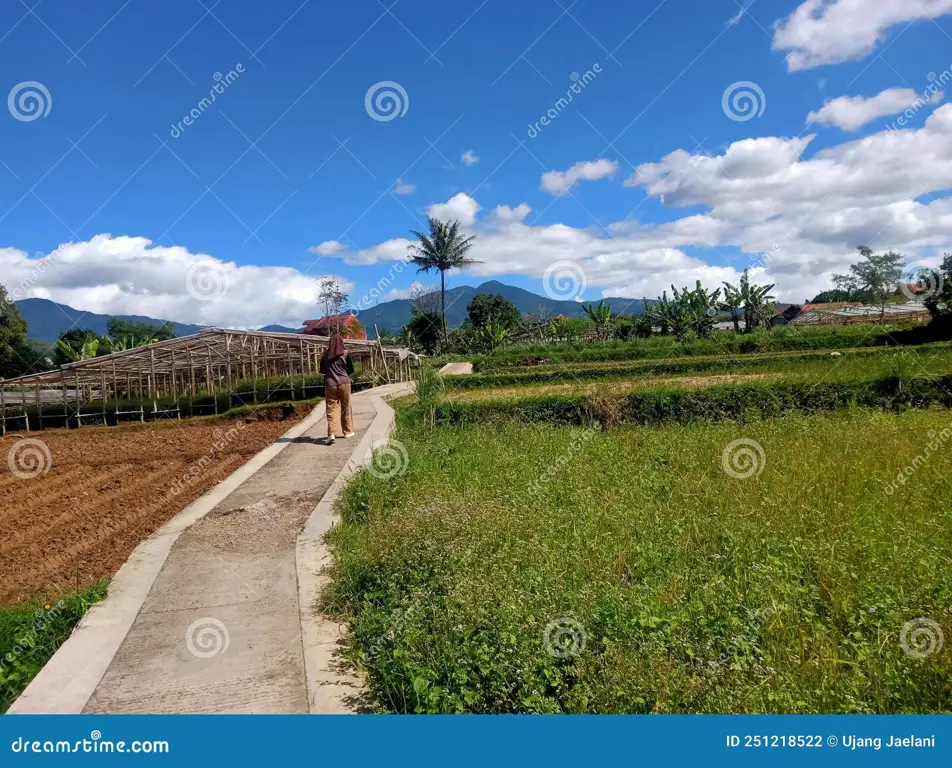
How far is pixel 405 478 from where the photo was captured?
22.8 ft

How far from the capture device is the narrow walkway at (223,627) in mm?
3309

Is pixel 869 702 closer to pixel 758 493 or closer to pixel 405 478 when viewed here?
pixel 758 493

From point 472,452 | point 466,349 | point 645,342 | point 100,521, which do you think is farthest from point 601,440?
point 466,349

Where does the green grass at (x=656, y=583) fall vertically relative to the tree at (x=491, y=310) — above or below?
below

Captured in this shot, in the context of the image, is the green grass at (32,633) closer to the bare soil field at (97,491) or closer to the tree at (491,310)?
the bare soil field at (97,491)

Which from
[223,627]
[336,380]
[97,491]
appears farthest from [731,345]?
[223,627]

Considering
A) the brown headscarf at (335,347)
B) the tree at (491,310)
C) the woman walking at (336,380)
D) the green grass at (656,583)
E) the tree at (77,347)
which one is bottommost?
the green grass at (656,583)

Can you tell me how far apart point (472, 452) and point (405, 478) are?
186 centimetres

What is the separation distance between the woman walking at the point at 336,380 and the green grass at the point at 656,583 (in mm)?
2869

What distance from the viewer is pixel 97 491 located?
1013 cm

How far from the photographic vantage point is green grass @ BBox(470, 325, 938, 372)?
93.1 feet

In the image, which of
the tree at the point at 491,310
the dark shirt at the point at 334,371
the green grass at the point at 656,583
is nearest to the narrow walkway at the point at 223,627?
the green grass at the point at 656,583

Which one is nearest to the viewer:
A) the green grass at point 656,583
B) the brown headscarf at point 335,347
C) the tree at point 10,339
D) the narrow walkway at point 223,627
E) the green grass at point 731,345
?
the green grass at point 656,583

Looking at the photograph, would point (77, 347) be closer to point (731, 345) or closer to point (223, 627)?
point (731, 345)
